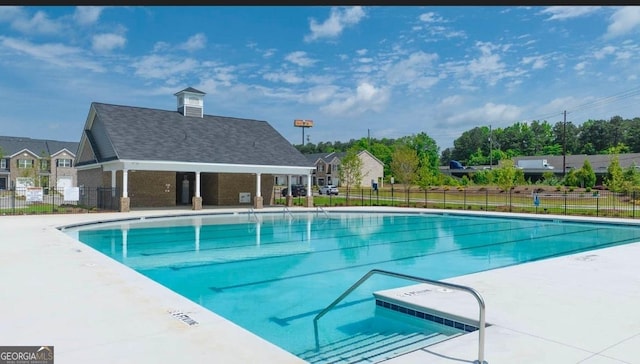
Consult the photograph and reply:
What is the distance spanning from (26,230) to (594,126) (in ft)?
316

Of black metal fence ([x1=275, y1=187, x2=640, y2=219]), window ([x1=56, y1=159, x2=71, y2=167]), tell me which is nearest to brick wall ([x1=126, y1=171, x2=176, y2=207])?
black metal fence ([x1=275, y1=187, x2=640, y2=219])

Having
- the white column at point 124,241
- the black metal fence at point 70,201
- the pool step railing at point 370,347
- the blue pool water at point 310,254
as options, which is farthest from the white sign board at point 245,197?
the pool step railing at point 370,347

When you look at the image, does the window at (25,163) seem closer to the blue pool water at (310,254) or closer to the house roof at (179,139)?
the house roof at (179,139)

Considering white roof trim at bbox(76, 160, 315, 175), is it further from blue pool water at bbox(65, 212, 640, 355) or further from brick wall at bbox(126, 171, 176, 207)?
blue pool water at bbox(65, 212, 640, 355)

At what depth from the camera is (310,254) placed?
44.0ft

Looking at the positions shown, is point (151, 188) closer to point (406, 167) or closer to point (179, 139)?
point (179, 139)

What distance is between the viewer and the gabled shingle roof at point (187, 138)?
26766 mm

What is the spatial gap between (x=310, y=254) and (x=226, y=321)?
7.64 m

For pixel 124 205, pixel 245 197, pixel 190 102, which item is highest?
pixel 190 102

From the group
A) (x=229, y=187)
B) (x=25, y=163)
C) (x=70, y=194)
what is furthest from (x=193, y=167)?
(x=25, y=163)

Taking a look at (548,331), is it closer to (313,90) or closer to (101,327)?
(101,327)

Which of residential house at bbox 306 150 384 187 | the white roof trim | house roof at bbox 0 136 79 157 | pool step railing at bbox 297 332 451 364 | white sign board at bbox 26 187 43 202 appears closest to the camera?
pool step railing at bbox 297 332 451 364

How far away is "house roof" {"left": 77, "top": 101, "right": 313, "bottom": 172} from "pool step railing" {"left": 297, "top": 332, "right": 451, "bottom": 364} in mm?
21897

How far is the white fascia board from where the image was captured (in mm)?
25406
